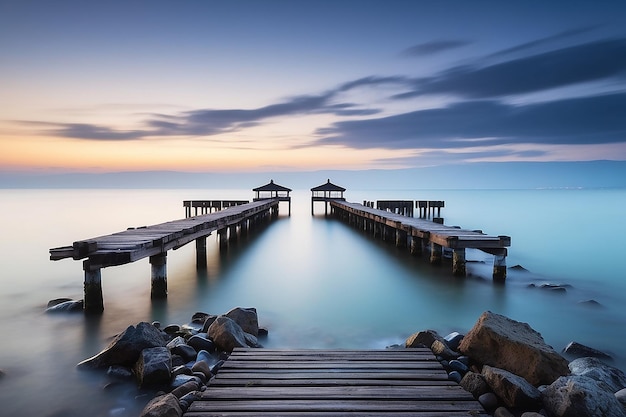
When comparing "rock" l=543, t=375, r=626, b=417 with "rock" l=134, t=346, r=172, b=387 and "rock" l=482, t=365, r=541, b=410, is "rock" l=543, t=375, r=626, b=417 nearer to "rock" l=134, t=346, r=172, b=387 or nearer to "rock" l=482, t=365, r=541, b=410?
Answer: "rock" l=482, t=365, r=541, b=410

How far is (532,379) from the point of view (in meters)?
4.65

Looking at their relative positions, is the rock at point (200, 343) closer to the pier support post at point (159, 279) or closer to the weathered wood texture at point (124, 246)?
the weathered wood texture at point (124, 246)

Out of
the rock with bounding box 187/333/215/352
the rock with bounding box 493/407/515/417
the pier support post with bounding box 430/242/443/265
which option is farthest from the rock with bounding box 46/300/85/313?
the pier support post with bounding box 430/242/443/265

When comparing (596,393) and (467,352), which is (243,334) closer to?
(467,352)

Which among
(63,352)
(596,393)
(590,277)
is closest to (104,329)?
(63,352)

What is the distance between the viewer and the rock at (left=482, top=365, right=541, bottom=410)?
404cm

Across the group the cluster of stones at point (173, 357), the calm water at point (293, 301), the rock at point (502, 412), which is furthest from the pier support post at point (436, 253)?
the rock at point (502, 412)

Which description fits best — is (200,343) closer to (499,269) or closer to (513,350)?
(513,350)

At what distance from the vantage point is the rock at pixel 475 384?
13.9 ft

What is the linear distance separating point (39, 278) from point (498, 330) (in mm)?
13005

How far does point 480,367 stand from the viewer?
16.6 ft

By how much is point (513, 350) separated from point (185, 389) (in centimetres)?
349

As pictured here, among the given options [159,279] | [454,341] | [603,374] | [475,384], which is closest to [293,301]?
[159,279]

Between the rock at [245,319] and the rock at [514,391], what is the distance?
3706 mm
